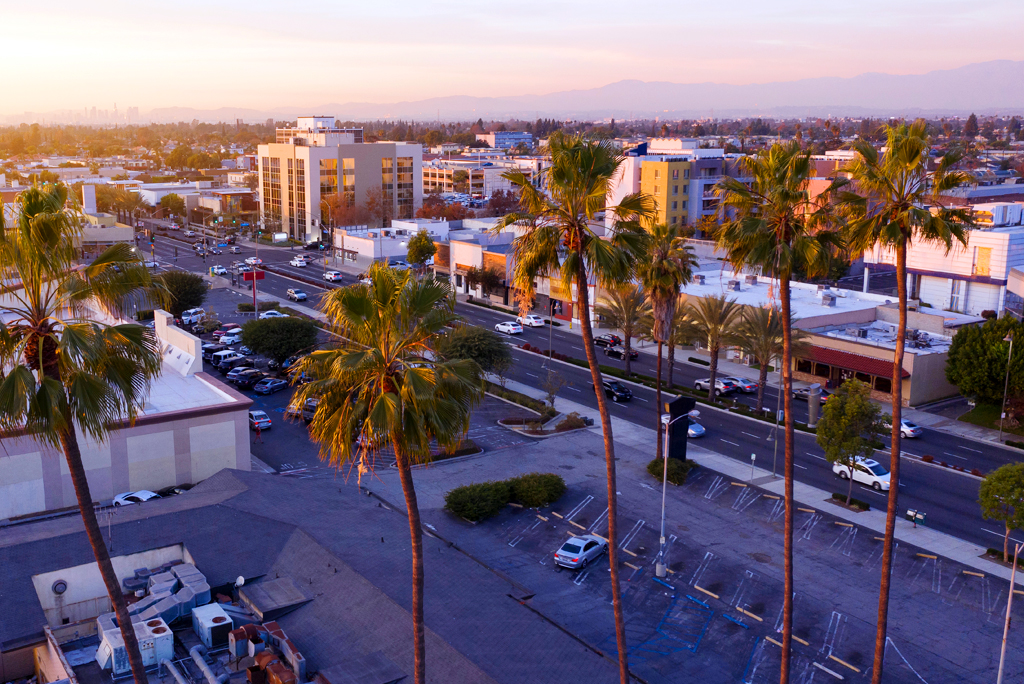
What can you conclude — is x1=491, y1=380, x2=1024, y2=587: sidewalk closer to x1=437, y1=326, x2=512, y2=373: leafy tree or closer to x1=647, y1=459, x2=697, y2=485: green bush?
x1=647, y1=459, x2=697, y2=485: green bush

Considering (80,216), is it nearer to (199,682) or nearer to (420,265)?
(199,682)

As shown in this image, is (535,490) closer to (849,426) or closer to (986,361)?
(849,426)

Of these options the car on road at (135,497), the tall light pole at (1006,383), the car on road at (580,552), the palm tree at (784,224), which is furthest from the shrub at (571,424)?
the palm tree at (784,224)

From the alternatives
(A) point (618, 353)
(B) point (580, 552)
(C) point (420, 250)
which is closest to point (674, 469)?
(B) point (580, 552)

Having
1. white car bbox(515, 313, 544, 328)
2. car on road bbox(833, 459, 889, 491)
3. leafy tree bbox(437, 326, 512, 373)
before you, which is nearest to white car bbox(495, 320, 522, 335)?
white car bbox(515, 313, 544, 328)

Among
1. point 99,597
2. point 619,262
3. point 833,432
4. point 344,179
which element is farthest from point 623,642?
point 344,179
